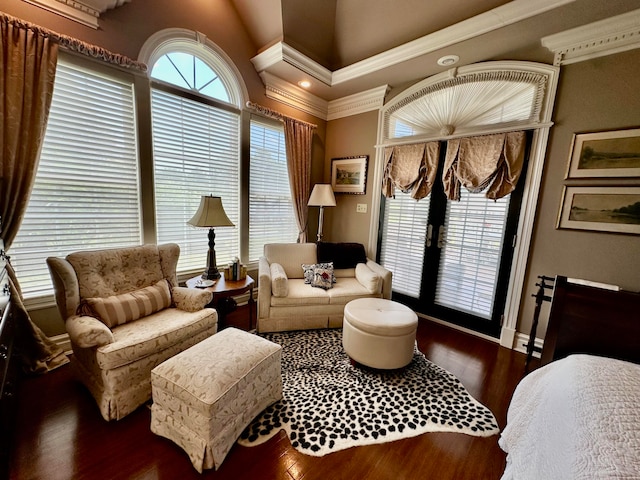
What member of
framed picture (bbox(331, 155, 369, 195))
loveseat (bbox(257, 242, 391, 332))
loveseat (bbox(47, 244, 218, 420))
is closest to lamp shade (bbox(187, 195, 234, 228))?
loveseat (bbox(47, 244, 218, 420))

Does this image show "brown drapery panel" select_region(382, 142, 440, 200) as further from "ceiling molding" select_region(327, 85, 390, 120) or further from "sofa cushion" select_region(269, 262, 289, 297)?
"sofa cushion" select_region(269, 262, 289, 297)

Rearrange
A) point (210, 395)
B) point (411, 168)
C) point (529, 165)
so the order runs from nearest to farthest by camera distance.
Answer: point (210, 395) < point (529, 165) < point (411, 168)

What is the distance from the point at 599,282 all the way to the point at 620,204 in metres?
0.62

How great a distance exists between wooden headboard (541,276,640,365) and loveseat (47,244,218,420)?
2.27 m

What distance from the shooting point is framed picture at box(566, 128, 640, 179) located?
1974 millimetres

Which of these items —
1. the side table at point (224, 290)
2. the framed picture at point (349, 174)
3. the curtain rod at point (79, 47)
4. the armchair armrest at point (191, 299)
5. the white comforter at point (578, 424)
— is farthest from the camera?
the framed picture at point (349, 174)

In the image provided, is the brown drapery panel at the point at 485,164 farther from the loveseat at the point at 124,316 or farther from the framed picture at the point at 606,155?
the loveseat at the point at 124,316

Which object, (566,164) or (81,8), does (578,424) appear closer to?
(566,164)

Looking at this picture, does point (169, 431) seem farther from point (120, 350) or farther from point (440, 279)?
point (440, 279)

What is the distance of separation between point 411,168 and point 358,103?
1229 millimetres

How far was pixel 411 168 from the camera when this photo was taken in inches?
123

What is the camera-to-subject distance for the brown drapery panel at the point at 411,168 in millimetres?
2971

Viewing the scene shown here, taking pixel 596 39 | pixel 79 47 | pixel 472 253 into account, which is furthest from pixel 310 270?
pixel 596 39

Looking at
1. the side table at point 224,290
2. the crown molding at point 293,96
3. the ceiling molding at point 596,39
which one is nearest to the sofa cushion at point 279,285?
the side table at point 224,290
